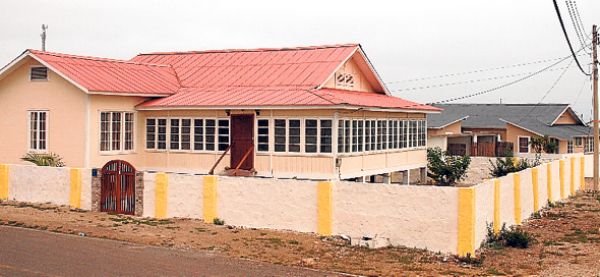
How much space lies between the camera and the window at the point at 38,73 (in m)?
26.0

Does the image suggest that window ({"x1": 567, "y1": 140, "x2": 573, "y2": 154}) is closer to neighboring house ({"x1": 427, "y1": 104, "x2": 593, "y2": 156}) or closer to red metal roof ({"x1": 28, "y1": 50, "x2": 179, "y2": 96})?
neighboring house ({"x1": 427, "y1": 104, "x2": 593, "y2": 156})

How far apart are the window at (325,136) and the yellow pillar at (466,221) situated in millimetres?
8098

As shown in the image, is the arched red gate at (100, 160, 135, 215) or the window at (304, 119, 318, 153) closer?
the arched red gate at (100, 160, 135, 215)

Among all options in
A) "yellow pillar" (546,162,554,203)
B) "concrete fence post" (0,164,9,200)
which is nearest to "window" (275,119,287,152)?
"concrete fence post" (0,164,9,200)

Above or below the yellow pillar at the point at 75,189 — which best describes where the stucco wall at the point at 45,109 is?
above

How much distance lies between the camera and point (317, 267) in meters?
14.4

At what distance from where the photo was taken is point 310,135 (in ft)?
77.3

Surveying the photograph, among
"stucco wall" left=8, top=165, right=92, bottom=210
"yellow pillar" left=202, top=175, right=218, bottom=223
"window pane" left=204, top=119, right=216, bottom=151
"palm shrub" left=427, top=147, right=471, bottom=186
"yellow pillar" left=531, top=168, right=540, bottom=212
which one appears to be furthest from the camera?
"palm shrub" left=427, top=147, right=471, bottom=186

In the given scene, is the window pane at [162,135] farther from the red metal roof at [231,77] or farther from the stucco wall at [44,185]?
the stucco wall at [44,185]

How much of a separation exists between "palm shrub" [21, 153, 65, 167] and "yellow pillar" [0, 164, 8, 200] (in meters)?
1.43

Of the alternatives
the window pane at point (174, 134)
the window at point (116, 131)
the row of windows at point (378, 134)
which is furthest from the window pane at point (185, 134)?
the row of windows at point (378, 134)

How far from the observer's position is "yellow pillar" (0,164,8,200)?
23.3 meters

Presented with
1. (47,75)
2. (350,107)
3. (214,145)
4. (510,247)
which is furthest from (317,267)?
(47,75)

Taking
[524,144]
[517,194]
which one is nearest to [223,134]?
[517,194]
